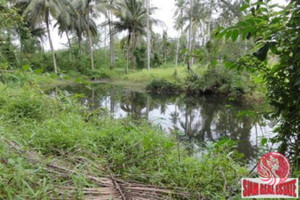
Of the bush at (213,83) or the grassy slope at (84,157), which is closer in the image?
the grassy slope at (84,157)

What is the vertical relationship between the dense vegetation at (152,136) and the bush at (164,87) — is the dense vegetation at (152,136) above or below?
above

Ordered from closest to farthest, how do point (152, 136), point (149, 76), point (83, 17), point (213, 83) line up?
1. point (152, 136)
2. point (213, 83)
3. point (149, 76)
4. point (83, 17)

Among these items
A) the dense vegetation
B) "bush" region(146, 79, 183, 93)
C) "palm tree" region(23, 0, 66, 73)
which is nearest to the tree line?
"palm tree" region(23, 0, 66, 73)

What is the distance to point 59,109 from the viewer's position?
283cm

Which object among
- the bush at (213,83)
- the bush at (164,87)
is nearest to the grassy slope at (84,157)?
the bush at (213,83)

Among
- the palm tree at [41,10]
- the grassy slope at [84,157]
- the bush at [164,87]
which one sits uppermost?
the palm tree at [41,10]

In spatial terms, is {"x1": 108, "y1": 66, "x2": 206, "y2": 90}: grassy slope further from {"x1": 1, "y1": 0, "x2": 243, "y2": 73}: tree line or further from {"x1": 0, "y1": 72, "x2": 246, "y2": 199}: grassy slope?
{"x1": 0, "y1": 72, "x2": 246, "y2": 199}: grassy slope

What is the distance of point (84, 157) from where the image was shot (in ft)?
4.83

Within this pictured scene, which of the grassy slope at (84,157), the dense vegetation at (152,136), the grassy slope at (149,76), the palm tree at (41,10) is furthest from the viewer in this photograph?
the palm tree at (41,10)

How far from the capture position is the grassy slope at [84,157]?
101 cm

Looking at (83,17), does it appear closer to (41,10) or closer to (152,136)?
(41,10)

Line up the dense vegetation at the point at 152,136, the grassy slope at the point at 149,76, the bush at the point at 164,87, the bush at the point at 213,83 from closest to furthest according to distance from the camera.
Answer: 1. the dense vegetation at the point at 152,136
2. the bush at the point at 213,83
3. the bush at the point at 164,87
4. the grassy slope at the point at 149,76

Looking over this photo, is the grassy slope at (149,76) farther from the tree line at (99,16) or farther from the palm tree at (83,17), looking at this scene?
the palm tree at (83,17)

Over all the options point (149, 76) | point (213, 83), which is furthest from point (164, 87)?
point (213, 83)
